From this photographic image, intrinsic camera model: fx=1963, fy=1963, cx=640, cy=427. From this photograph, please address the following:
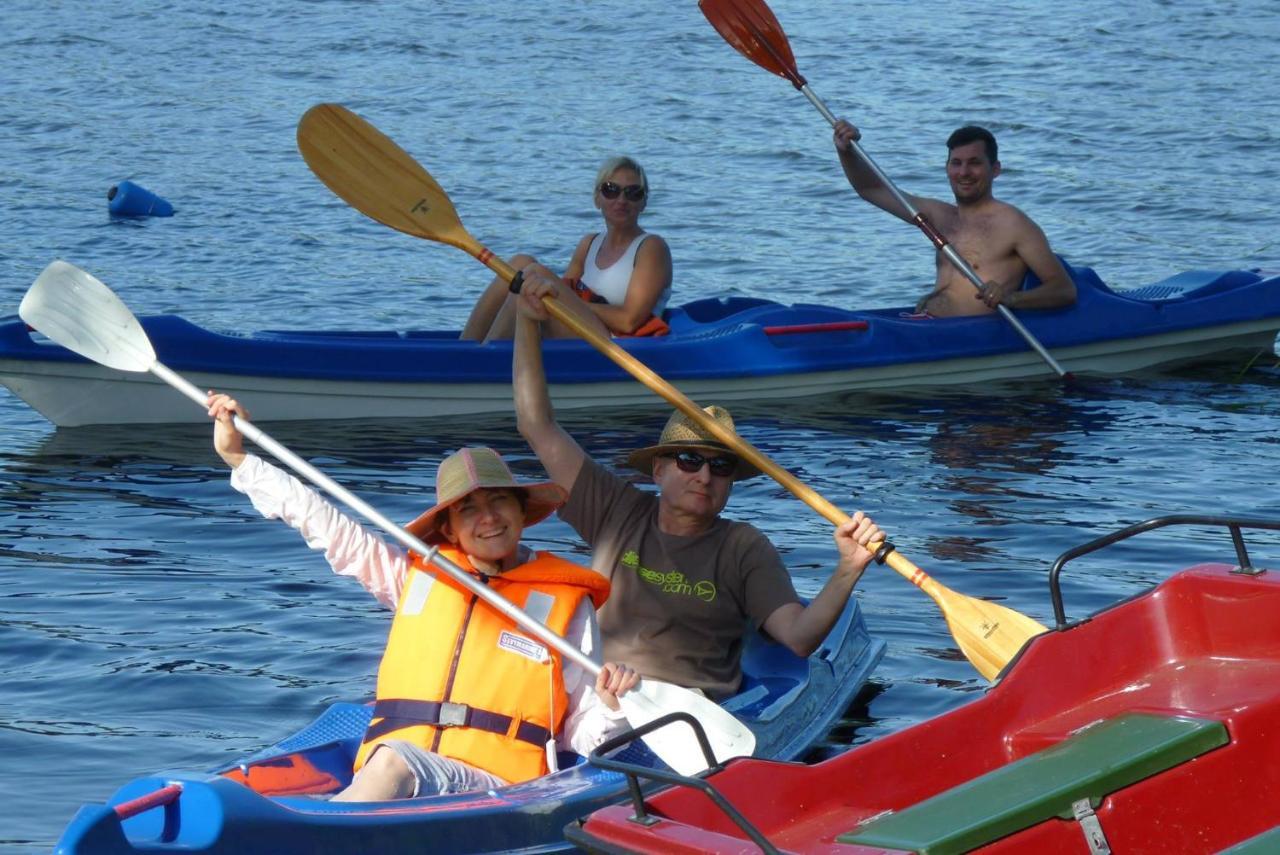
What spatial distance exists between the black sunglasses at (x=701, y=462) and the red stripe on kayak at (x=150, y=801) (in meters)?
1.64

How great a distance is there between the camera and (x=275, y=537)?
283 inches

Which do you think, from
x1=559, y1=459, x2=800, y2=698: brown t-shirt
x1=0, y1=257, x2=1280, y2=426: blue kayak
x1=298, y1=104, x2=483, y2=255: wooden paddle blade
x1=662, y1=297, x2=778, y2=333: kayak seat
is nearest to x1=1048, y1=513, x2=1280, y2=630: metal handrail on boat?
x1=559, y1=459, x2=800, y2=698: brown t-shirt

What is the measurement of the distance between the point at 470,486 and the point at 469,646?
346 millimetres

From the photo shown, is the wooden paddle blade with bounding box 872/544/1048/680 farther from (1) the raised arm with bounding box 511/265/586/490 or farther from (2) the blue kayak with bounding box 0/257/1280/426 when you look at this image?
(2) the blue kayak with bounding box 0/257/1280/426

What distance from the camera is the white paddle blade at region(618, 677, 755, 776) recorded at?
4.15 meters

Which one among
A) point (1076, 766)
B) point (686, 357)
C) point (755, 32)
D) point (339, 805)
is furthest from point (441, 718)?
point (755, 32)

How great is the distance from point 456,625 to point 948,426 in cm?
476

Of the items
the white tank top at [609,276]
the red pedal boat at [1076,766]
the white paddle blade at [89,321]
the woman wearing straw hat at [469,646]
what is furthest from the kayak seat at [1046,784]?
the white tank top at [609,276]

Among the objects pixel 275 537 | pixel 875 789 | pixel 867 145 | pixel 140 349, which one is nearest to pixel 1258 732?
pixel 875 789

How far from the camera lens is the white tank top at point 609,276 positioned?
8125 millimetres

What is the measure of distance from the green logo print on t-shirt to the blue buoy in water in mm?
9721

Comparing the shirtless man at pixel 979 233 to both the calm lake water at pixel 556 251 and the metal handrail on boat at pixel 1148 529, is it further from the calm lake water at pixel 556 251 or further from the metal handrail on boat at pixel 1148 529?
the metal handrail on boat at pixel 1148 529

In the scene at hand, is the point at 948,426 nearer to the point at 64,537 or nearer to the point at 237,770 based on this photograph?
the point at 64,537

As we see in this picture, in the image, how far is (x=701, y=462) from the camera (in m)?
4.81
